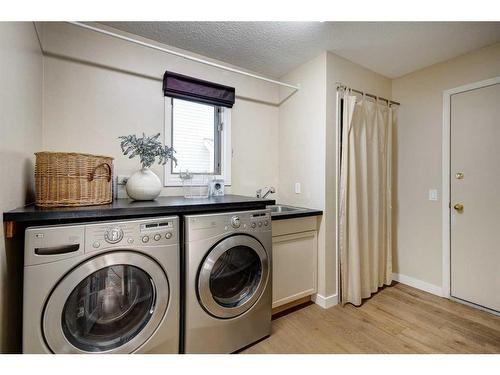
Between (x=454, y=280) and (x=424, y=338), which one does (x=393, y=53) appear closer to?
(x=454, y=280)

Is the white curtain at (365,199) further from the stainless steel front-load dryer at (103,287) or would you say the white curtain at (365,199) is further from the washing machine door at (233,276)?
the stainless steel front-load dryer at (103,287)

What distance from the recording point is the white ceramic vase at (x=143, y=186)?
1573 mm

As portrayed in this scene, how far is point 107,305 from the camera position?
4.03ft

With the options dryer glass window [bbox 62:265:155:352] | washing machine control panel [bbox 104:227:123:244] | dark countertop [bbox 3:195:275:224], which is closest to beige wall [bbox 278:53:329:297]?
dark countertop [bbox 3:195:275:224]

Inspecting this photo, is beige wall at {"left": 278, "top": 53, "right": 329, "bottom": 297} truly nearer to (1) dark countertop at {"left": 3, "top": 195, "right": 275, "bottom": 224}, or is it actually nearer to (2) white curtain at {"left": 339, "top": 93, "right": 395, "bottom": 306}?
(2) white curtain at {"left": 339, "top": 93, "right": 395, "bottom": 306}

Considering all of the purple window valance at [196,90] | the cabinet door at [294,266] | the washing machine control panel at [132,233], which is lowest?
the cabinet door at [294,266]

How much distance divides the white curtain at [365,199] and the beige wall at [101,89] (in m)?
1.46

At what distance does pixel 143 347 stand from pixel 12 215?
0.92 meters

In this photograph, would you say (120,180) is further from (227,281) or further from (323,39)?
(323,39)

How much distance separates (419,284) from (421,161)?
1369mm

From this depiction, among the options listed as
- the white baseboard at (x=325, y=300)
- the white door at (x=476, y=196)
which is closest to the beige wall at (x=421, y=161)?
the white door at (x=476, y=196)

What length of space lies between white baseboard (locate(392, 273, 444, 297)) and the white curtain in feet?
0.77

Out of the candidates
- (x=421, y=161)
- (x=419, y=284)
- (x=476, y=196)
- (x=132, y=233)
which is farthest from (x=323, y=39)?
(x=419, y=284)
